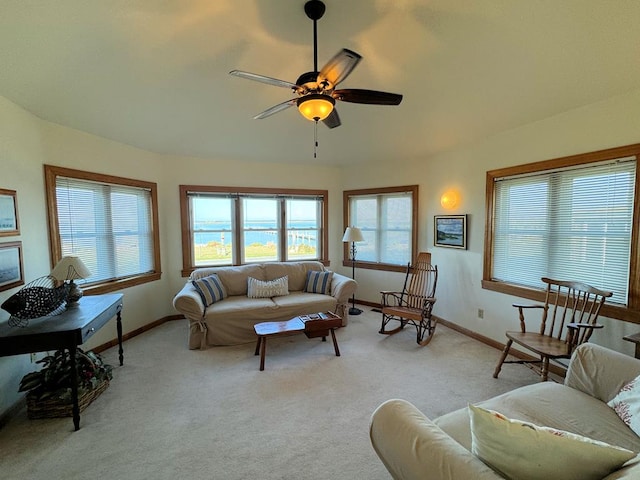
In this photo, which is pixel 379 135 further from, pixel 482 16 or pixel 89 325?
pixel 89 325

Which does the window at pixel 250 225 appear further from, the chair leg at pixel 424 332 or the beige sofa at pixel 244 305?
the chair leg at pixel 424 332

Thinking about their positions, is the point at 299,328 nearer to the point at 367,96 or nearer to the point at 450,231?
the point at 367,96

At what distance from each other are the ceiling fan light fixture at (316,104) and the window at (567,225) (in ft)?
8.30

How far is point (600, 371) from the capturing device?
1.80 meters

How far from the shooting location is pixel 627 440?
141 cm

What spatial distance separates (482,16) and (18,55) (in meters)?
3.35

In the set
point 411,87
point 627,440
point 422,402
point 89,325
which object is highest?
point 411,87

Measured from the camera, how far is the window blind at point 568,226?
8.46 ft

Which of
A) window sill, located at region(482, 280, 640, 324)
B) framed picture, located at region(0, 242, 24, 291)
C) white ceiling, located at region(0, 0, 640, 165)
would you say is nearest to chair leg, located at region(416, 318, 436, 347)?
window sill, located at region(482, 280, 640, 324)

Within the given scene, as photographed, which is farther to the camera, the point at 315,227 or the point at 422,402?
the point at 315,227

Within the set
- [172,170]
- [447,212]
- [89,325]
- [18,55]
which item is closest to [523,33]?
[447,212]

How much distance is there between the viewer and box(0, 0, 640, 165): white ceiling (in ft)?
6.48

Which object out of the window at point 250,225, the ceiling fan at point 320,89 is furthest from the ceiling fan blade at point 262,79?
the window at point 250,225

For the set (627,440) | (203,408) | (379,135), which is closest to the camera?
(627,440)
